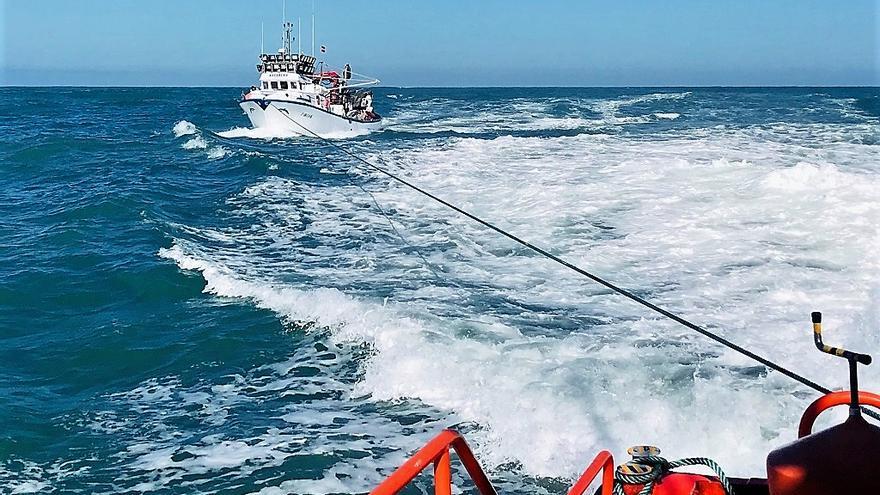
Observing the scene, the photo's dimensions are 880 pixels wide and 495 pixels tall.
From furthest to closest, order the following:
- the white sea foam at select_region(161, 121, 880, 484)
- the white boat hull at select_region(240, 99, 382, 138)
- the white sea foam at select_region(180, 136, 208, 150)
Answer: the white boat hull at select_region(240, 99, 382, 138), the white sea foam at select_region(180, 136, 208, 150), the white sea foam at select_region(161, 121, 880, 484)

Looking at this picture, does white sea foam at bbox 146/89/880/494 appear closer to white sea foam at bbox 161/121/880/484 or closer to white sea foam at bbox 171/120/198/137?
white sea foam at bbox 161/121/880/484

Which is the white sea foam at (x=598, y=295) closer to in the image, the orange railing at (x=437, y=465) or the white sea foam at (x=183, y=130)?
the orange railing at (x=437, y=465)

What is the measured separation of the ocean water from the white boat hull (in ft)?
46.1

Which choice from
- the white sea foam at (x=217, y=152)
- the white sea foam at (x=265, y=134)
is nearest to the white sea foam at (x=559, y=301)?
the white sea foam at (x=217, y=152)

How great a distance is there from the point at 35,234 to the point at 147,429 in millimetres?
8498

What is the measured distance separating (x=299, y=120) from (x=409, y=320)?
85.4 feet

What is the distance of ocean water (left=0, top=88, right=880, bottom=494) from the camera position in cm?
520

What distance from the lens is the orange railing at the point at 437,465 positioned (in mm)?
1845

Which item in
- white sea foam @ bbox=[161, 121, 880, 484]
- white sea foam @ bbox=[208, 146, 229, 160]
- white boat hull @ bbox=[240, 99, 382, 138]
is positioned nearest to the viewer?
white sea foam @ bbox=[161, 121, 880, 484]

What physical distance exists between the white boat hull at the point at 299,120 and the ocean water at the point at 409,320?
553 inches

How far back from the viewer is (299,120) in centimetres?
3203

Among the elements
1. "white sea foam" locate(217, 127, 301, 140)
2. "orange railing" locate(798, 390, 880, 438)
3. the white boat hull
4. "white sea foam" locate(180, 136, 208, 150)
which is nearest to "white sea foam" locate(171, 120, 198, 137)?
"white sea foam" locate(217, 127, 301, 140)

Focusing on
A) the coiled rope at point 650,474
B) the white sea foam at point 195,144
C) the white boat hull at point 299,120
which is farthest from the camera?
the white boat hull at point 299,120

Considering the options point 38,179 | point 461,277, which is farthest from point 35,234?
point 461,277
